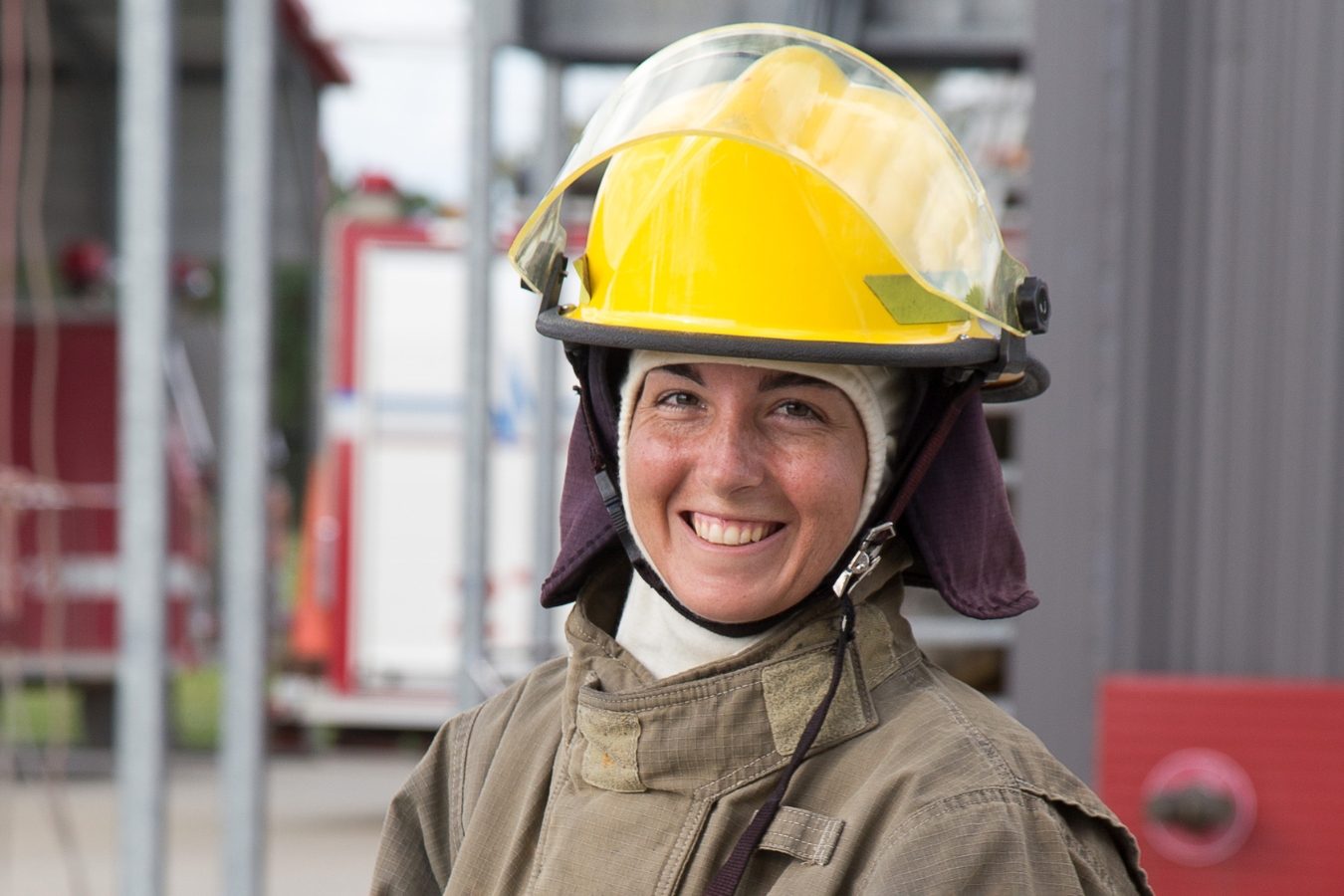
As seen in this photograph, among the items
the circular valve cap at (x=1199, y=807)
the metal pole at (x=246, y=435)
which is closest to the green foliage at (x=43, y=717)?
the metal pole at (x=246, y=435)

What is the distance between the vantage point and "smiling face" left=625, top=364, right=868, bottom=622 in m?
1.30

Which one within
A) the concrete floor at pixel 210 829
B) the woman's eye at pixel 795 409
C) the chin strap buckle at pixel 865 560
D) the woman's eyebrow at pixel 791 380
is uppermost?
the woman's eyebrow at pixel 791 380

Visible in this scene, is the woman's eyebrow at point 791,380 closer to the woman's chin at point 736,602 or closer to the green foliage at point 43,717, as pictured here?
the woman's chin at point 736,602

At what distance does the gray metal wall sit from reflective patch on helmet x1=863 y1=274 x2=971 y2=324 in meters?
1.68

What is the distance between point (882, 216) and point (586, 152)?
28 cm

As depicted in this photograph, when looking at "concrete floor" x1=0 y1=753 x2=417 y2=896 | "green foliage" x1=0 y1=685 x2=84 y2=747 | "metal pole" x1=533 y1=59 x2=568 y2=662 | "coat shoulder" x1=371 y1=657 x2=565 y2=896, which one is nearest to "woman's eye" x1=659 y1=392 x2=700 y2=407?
"coat shoulder" x1=371 y1=657 x2=565 y2=896

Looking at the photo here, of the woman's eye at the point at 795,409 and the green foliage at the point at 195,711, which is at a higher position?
the woman's eye at the point at 795,409

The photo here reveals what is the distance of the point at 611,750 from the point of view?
1.31 m

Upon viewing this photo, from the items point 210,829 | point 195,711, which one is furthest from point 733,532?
point 195,711

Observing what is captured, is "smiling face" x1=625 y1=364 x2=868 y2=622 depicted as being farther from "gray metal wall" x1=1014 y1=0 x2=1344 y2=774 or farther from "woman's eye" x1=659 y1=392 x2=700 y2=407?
"gray metal wall" x1=1014 y1=0 x2=1344 y2=774

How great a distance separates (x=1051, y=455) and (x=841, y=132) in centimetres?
181

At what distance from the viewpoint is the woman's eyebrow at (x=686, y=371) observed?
1.32 meters

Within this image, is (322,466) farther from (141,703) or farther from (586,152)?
(586,152)

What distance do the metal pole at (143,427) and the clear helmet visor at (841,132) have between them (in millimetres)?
1848
